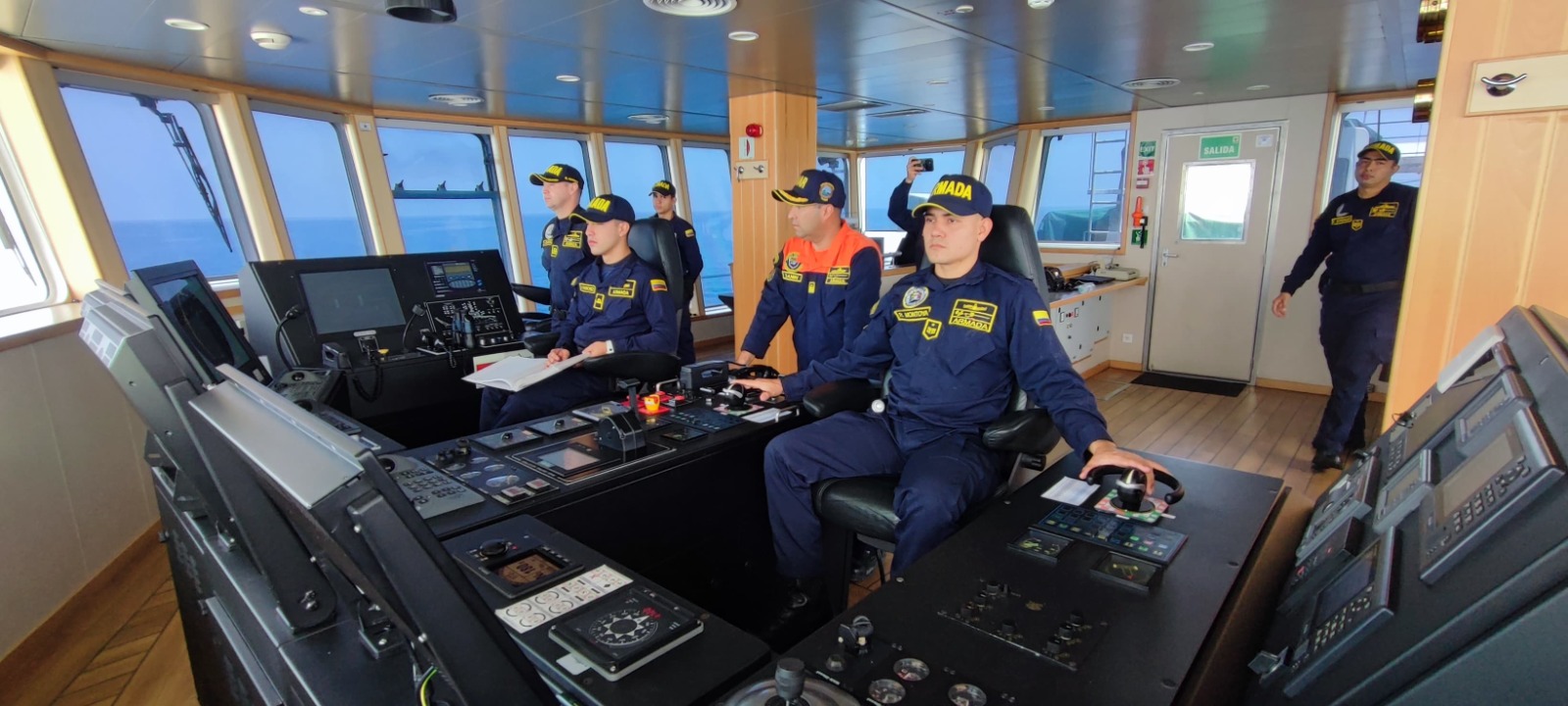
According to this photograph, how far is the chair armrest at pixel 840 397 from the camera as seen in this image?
219 centimetres

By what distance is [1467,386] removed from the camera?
1.04m

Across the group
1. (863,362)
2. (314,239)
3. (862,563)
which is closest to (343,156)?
(314,239)

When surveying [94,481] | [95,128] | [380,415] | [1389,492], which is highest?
[95,128]

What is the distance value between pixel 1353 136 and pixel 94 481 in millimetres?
7585

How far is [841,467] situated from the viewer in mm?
2059

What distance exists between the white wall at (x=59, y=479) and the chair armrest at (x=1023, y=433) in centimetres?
307

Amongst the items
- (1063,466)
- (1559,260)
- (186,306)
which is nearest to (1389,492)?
(1063,466)

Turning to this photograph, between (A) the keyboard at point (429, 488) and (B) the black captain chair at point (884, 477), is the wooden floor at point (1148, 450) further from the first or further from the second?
(A) the keyboard at point (429, 488)

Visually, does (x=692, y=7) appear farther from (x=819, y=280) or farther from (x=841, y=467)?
(x=841, y=467)

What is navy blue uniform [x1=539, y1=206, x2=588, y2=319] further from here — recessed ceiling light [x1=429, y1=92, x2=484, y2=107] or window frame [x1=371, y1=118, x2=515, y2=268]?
recessed ceiling light [x1=429, y1=92, x2=484, y2=107]

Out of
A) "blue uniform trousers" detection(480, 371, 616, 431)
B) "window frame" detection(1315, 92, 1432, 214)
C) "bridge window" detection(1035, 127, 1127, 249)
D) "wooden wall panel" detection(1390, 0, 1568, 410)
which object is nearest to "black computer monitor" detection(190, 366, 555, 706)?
"wooden wall panel" detection(1390, 0, 1568, 410)

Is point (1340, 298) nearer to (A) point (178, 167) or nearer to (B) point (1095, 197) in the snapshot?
(B) point (1095, 197)

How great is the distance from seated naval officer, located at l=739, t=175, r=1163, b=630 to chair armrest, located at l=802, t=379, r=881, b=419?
0.13 ft

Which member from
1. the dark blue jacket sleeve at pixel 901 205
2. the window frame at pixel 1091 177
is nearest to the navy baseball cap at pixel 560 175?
the dark blue jacket sleeve at pixel 901 205
